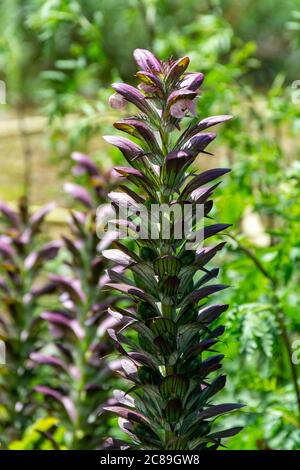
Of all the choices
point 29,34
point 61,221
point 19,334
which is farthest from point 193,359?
point 29,34

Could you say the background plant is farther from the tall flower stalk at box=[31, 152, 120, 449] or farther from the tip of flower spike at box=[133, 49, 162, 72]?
the tip of flower spike at box=[133, 49, 162, 72]

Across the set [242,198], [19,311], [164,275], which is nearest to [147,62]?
[164,275]

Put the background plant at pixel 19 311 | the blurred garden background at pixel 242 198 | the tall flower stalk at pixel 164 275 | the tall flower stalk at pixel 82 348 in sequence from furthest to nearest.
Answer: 1. the background plant at pixel 19 311
2. the tall flower stalk at pixel 82 348
3. the blurred garden background at pixel 242 198
4. the tall flower stalk at pixel 164 275

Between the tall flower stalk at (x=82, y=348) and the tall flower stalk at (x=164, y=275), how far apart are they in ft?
2.86

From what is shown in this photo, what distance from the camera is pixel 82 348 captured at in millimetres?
2561

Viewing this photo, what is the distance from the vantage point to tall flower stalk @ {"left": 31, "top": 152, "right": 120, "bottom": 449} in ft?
8.29

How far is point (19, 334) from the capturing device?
9.09ft

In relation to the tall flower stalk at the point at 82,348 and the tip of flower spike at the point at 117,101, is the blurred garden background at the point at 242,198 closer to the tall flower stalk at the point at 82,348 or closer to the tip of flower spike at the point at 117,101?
the tall flower stalk at the point at 82,348

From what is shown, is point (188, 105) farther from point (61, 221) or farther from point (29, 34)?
point (29, 34)

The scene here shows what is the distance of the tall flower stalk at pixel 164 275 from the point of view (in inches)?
61.6

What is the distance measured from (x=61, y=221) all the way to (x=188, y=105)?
458 cm

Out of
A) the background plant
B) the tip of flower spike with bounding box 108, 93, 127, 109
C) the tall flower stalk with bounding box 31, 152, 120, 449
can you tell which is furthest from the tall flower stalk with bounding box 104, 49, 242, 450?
the background plant

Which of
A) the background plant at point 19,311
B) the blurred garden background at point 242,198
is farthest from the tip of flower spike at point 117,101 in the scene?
the background plant at point 19,311

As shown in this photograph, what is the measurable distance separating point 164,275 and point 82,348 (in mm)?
1055
